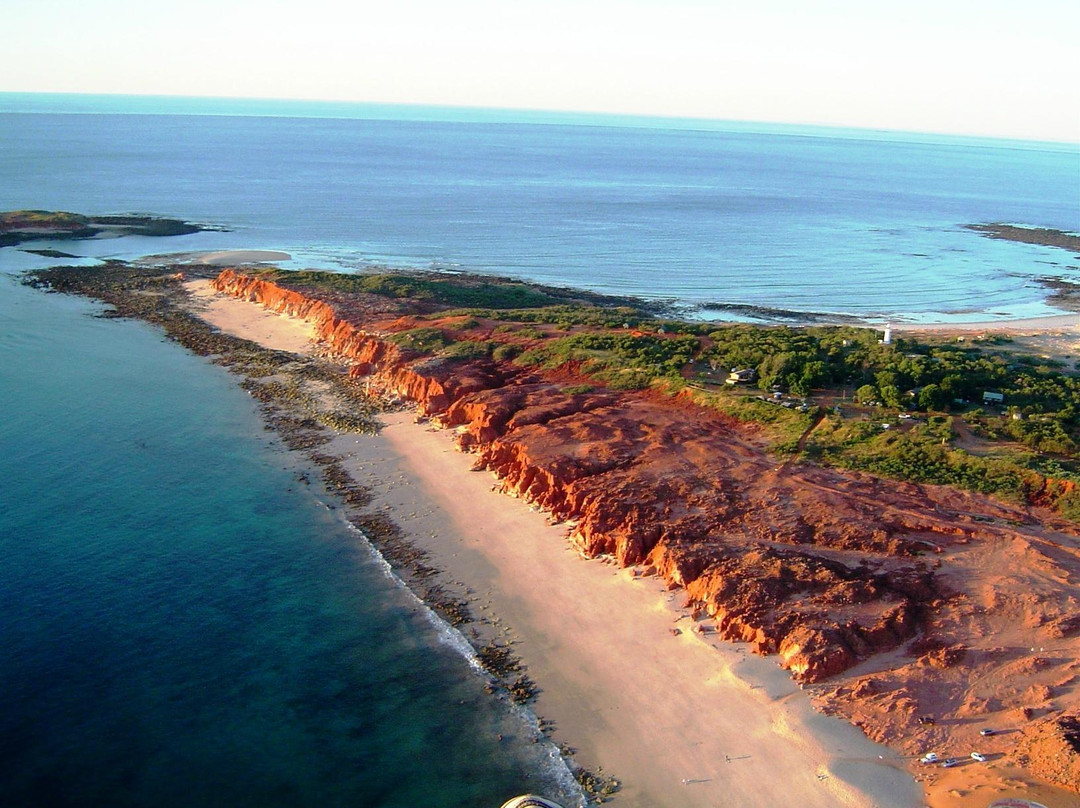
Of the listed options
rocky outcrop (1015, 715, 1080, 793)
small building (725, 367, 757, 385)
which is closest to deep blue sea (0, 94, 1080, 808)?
rocky outcrop (1015, 715, 1080, 793)

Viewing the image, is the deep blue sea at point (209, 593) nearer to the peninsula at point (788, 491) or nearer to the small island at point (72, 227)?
the peninsula at point (788, 491)

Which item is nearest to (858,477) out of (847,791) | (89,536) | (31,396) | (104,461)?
(847,791)

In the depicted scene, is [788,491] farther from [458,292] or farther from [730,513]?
[458,292]

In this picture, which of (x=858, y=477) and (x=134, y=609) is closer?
(x=134, y=609)

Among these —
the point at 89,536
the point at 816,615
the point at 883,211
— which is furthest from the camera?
the point at 883,211

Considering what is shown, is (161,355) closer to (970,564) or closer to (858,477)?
(858,477)

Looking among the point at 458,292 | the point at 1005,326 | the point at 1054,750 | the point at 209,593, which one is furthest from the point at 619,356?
the point at 1005,326

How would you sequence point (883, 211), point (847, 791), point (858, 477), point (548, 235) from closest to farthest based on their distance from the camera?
point (847, 791) → point (858, 477) → point (548, 235) → point (883, 211)

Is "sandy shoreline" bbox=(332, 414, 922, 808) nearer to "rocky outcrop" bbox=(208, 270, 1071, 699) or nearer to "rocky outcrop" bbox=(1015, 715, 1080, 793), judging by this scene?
"rocky outcrop" bbox=(208, 270, 1071, 699)
